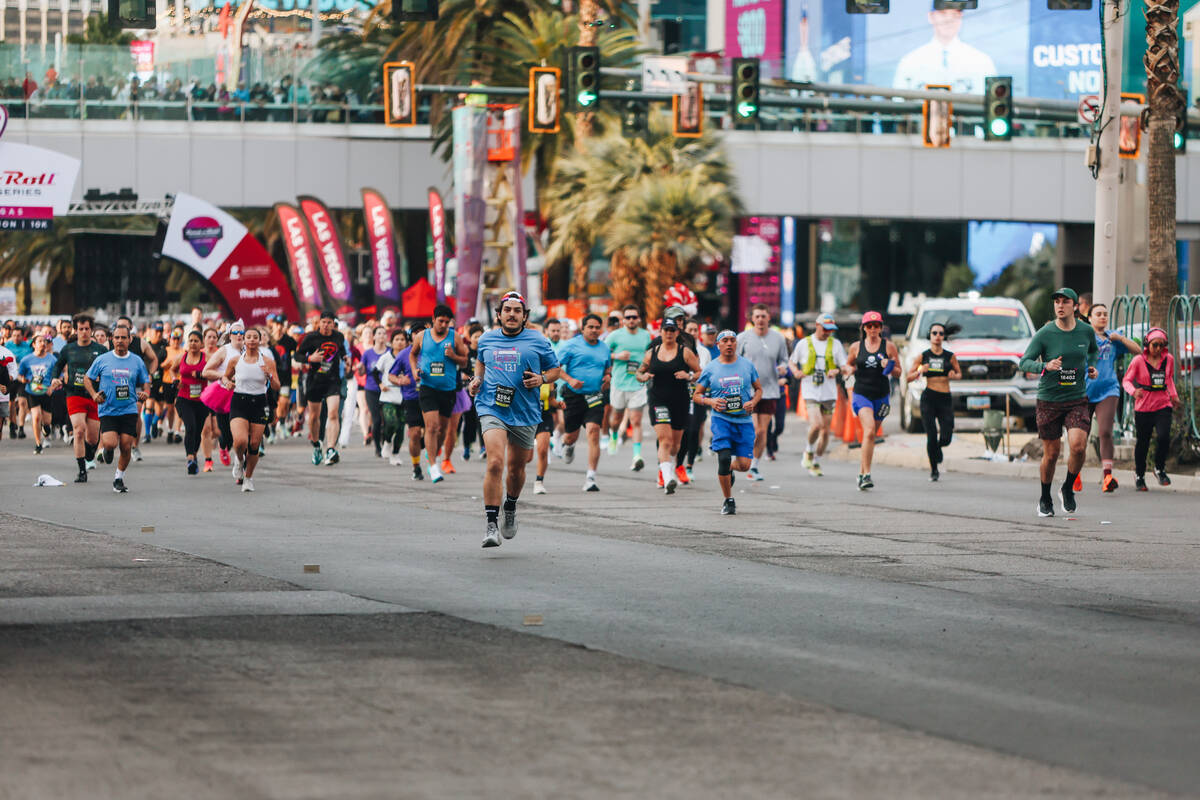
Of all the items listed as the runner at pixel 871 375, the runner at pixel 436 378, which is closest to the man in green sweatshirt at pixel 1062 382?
the runner at pixel 871 375

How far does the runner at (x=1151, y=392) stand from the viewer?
19484 mm

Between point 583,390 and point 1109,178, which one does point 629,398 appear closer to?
point 583,390

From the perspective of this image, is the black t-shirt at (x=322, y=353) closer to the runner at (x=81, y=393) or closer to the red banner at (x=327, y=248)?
the runner at (x=81, y=393)

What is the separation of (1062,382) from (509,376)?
5.23m

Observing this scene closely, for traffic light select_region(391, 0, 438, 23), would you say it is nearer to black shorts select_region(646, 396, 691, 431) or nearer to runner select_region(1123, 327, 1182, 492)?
black shorts select_region(646, 396, 691, 431)

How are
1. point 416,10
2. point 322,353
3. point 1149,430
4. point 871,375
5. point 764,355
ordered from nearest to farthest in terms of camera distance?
point 416,10, point 1149,430, point 871,375, point 764,355, point 322,353

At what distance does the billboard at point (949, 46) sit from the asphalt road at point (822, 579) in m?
47.8

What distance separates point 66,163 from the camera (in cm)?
3831

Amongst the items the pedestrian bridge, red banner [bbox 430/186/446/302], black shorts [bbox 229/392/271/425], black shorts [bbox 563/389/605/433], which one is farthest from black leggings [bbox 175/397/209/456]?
the pedestrian bridge

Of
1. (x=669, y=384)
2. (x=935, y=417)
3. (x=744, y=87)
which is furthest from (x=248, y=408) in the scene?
(x=744, y=87)

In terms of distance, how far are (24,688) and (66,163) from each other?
106 ft

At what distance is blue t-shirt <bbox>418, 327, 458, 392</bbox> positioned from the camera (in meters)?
20.8

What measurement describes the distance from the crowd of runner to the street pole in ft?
4.12

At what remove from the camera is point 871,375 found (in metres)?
20.2
